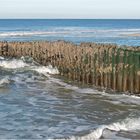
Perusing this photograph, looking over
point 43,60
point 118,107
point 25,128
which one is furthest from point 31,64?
point 25,128

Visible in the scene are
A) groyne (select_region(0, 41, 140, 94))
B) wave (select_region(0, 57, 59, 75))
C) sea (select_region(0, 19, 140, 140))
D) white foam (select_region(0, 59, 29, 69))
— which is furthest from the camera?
white foam (select_region(0, 59, 29, 69))

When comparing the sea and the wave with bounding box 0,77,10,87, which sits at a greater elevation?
the sea

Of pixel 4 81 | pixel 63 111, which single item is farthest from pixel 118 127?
pixel 4 81

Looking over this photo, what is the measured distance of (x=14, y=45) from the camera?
32.8 metres

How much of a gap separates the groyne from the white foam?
3.73 meters

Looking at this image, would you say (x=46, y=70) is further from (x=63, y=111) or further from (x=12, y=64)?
(x=63, y=111)

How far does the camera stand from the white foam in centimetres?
3112

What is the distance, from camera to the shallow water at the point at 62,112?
1230cm

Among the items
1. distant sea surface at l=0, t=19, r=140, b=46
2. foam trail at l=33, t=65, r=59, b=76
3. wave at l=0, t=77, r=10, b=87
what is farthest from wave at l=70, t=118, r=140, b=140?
distant sea surface at l=0, t=19, r=140, b=46

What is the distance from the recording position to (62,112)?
1515 centimetres

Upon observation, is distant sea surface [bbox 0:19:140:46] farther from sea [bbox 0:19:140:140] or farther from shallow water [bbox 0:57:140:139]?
shallow water [bbox 0:57:140:139]

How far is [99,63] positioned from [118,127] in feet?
27.2

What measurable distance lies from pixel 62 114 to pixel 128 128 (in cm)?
277

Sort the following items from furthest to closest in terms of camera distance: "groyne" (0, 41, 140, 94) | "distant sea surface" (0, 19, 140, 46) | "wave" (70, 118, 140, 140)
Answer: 1. "distant sea surface" (0, 19, 140, 46)
2. "groyne" (0, 41, 140, 94)
3. "wave" (70, 118, 140, 140)
